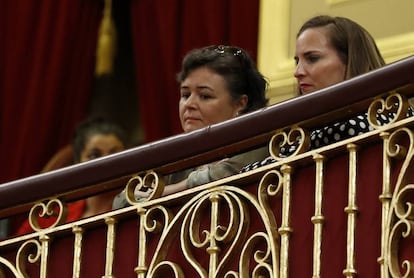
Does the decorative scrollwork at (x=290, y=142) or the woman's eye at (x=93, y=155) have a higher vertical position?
the woman's eye at (x=93, y=155)

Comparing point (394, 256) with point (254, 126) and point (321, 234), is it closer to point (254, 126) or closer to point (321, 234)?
point (321, 234)

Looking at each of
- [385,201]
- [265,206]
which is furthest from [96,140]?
[385,201]

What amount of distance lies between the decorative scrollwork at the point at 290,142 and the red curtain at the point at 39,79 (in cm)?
304

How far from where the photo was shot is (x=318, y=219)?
3.08 meters

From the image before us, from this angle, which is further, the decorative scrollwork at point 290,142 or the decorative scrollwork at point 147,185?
the decorative scrollwork at point 147,185


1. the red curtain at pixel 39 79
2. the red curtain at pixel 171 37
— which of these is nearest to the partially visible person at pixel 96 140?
the red curtain at pixel 171 37

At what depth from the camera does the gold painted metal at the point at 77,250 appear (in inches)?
138

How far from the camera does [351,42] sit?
11.6 feet

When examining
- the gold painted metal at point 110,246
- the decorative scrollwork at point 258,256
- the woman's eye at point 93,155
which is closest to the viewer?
the decorative scrollwork at point 258,256

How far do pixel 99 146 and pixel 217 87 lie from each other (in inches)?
51.9

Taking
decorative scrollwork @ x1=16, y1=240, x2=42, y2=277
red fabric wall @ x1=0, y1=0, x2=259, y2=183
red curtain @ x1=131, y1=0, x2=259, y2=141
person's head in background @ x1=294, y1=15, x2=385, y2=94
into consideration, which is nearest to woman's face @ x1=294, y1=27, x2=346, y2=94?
person's head in background @ x1=294, y1=15, x2=385, y2=94

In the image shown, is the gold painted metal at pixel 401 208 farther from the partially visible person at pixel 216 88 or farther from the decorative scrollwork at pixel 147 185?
the partially visible person at pixel 216 88

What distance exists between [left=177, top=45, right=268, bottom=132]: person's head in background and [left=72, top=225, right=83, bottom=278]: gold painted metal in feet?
1.59

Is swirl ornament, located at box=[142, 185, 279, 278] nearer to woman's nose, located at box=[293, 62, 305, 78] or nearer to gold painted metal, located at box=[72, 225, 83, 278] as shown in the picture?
gold painted metal, located at box=[72, 225, 83, 278]
